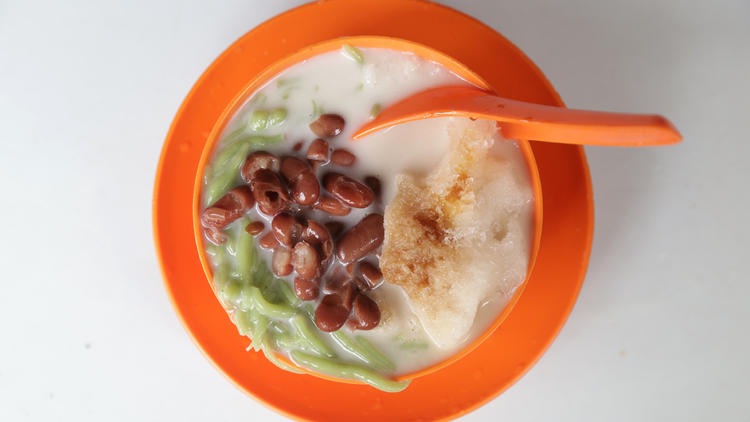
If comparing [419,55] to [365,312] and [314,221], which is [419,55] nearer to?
[314,221]

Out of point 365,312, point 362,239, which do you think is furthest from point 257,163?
point 365,312

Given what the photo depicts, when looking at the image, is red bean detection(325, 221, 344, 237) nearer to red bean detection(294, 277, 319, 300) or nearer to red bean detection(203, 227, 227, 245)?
red bean detection(294, 277, 319, 300)

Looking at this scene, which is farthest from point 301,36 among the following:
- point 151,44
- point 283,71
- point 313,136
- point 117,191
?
point 117,191

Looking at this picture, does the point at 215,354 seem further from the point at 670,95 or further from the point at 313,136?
the point at 670,95

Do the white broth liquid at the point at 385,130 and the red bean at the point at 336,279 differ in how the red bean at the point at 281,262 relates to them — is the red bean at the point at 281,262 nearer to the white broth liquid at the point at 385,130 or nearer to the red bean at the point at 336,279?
the red bean at the point at 336,279

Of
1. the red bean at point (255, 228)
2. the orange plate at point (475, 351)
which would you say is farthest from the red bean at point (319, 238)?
the orange plate at point (475, 351)

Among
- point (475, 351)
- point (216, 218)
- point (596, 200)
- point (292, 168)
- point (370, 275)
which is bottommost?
point (475, 351)

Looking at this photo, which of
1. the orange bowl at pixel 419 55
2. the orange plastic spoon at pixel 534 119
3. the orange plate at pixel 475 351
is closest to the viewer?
the orange plastic spoon at pixel 534 119
